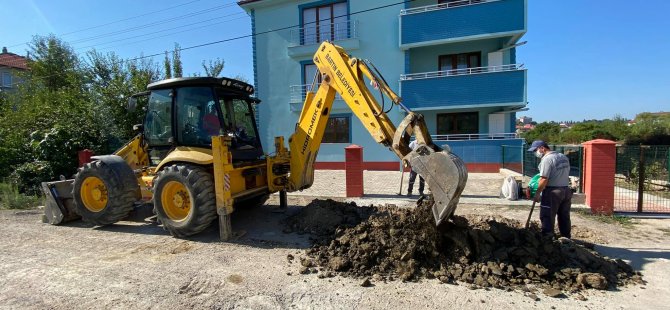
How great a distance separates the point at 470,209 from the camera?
7.67 m

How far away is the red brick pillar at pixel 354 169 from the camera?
30.0 feet

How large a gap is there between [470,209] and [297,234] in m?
4.08

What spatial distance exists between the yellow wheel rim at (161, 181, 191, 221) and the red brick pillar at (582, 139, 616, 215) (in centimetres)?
772

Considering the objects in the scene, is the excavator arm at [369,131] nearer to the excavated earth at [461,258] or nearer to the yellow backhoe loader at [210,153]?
the yellow backhoe loader at [210,153]

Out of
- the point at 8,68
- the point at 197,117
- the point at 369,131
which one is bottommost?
the point at 369,131

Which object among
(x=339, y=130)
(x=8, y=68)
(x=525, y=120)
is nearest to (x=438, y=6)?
(x=339, y=130)

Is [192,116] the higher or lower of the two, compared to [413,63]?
lower

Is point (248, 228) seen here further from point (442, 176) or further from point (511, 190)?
point (511, 190)

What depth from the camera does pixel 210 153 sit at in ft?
18.6

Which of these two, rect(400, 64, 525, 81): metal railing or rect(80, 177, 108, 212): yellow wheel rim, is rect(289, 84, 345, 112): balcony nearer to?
rect(400, 64, 525, 81): metal railing

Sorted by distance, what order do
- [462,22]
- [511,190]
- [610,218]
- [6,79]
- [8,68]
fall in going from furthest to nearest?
[6,79] → [8,68] → [462,22] → [511,190] → [610,218]

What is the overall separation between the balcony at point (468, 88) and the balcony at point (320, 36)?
298cm

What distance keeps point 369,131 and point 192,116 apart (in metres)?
3.09

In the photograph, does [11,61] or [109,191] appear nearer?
[109,191]
